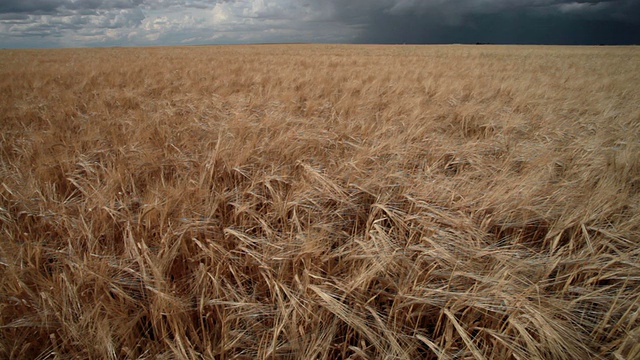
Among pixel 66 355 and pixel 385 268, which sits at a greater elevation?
pixel 385 268

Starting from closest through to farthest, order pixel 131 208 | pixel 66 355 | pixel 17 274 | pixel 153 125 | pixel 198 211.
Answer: pixel 66 355 → pixel 17 274 → pixel 198 211 → pixel 131 208 → pixel 153 125

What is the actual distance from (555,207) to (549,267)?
1.68 feet

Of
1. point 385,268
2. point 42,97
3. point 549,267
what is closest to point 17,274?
point 385,268

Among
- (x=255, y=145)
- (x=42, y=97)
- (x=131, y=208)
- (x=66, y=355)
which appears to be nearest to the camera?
(x=66, y=355)

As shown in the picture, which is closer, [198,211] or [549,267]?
[549,267]

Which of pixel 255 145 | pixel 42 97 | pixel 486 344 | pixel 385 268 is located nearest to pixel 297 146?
pixel 255 145

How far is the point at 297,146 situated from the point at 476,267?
Result: 141 centimetres

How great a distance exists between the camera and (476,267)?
1.01 metres

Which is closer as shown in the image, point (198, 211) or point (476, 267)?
point (476, 267)

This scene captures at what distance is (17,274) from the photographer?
915 millimetres

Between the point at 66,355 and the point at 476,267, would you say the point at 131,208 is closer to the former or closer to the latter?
the point at 66,355

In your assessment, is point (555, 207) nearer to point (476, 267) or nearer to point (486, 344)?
point (476, 267)

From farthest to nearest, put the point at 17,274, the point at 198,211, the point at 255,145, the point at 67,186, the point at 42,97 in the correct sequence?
1. the point at 42,97
2. the point at 255,145
3. the point at 67,186
4. the point at 198,211
5. the point at 17,274

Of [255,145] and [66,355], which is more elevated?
[255,145]
